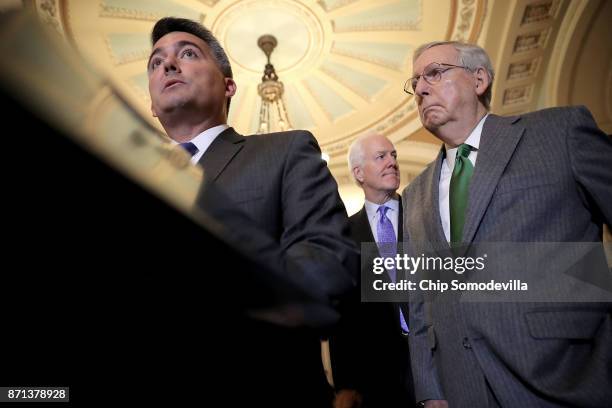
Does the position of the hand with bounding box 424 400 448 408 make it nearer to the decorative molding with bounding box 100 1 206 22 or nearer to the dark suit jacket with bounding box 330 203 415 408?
the dark suit jacket with bounding box 330 203 415 408

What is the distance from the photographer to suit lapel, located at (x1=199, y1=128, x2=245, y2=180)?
4.05 feet

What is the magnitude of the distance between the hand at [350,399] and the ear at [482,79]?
1.63m

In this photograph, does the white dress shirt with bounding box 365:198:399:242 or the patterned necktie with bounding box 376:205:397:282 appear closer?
the patterned necktie with bounding box 376:205:397:282

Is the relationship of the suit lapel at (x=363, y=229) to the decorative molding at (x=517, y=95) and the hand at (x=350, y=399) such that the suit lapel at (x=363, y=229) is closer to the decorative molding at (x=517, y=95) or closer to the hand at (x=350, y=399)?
the hand at (x=350, y=399)

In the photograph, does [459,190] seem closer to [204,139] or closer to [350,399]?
[204,139]

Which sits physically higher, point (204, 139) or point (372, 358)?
point (204, 139)

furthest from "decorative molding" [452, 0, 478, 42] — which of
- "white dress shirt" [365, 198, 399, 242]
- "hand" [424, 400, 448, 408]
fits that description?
"hand" [424, 400, 448, 408]

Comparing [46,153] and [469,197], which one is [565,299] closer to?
[469,197]

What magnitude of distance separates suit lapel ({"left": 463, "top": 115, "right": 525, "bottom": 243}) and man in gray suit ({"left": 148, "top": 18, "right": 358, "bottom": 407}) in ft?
2.08

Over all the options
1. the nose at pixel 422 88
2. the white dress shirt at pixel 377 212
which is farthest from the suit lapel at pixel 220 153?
the white dress shirt at pixel 377 212

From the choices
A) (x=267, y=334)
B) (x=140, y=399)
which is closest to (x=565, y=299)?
(x=267, y=334)

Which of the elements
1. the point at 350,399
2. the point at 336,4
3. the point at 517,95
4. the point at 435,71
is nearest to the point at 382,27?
the point at 336,4

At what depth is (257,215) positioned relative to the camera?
1.15 meters

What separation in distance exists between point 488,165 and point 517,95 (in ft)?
21.4
